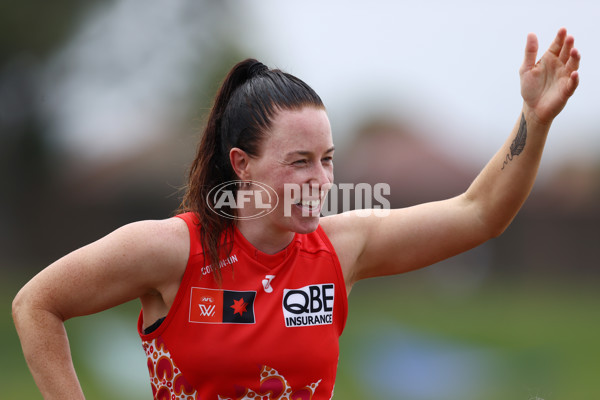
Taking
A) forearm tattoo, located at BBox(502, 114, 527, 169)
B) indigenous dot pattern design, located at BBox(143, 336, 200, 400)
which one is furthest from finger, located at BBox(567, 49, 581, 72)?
indigenous dot pattern design, located at BBox(143, 336, 200, 400)

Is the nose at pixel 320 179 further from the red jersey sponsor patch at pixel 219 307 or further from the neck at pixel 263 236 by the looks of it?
the red jersey sponsor patch at pixel 219 307

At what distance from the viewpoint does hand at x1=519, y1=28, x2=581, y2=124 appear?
3.26m

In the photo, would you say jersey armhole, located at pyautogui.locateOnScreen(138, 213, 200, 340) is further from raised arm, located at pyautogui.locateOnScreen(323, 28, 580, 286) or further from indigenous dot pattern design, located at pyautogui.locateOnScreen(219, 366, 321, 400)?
raised arm, located at pyautogui.locateOnScreen(323, 28, 580, 286)

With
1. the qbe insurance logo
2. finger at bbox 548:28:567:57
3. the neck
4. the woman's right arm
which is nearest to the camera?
the woman's right arm

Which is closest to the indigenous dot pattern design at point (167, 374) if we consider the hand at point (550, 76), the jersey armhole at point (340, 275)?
the jersey armhole at point (340, 275)

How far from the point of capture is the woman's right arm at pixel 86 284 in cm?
319

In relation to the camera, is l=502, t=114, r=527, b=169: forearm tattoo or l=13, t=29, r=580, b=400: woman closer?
l=13, t=29, r=580, b=400: woman

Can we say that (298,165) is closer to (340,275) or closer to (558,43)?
(340,275)

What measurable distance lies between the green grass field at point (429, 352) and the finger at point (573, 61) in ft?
12.2

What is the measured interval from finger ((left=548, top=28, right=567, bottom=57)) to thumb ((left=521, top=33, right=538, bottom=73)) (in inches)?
2.6

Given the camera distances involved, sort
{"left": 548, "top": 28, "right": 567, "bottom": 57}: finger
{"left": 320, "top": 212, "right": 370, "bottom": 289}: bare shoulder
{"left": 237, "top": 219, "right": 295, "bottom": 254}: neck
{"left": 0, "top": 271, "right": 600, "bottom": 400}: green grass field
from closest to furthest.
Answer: {"left": 548, "top": 28, "right": 567, "bottom": 57}: finger < {"left": 237, "top": 219, "right": 295, "bottom": 254}: neck < {"left": 320, "top": 212, "right": 370, "bottom": 289}: bare shoulder < {"left": 0, "top": 271, "right": 600, "bottom": 400}: green grass field

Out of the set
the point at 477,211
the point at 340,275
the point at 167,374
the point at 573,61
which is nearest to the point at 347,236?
the point at 340,275

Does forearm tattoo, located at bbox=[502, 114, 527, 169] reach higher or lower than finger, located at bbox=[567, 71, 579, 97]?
lower

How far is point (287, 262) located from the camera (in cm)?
353
